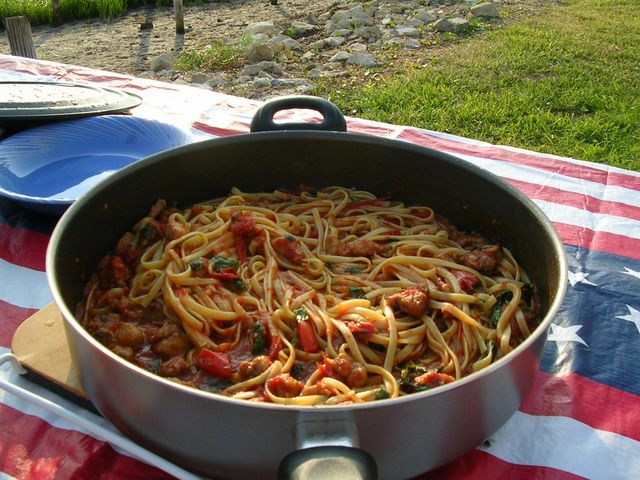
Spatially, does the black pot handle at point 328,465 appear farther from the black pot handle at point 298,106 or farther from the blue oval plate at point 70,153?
the blue oval plate at point 70,153

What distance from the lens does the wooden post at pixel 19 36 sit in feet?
17.3

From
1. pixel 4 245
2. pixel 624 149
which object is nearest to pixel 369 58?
pixel 624 149

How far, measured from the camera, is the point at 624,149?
5.45 metres

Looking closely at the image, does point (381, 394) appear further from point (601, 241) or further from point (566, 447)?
point (601, 241)

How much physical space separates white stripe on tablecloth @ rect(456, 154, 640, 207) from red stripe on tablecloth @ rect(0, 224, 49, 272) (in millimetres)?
2268

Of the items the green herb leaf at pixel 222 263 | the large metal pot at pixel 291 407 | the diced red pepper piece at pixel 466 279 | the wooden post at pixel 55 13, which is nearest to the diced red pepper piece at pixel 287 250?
the green herb leaf at pixel 222 263

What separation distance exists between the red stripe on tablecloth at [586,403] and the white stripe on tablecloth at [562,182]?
139 centimetres

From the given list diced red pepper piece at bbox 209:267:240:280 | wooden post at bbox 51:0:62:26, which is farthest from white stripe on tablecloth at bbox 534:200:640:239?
wooden post at bbox 51:0:62:26

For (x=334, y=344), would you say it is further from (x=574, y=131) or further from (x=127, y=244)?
(x=574, y=131)

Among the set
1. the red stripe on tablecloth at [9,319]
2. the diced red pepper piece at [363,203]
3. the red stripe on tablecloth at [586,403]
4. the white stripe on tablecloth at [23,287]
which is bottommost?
the red stripe on tablecloth at [586,403]

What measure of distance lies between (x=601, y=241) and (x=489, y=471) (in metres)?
1.51

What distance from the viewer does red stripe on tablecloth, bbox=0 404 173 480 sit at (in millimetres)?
1829

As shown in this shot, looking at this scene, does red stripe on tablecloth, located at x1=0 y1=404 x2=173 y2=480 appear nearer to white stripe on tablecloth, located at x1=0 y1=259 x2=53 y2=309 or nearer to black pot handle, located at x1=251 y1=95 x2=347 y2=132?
white stripe on tablecloth, located at x1=0 y1=259 x2=53 y2=309

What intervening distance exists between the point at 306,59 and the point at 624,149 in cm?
402
